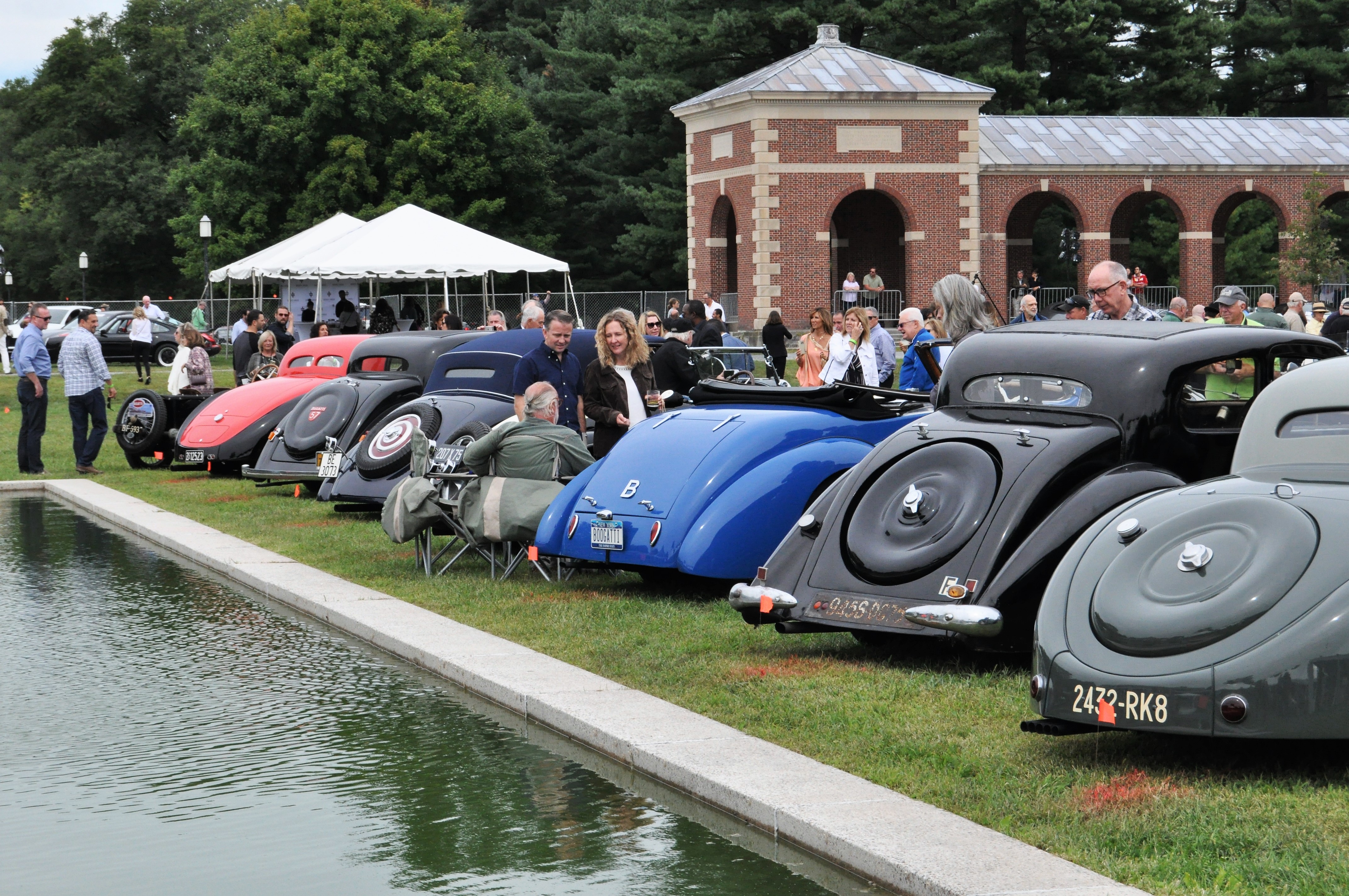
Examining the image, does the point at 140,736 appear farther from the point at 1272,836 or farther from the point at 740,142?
the point at 740,142

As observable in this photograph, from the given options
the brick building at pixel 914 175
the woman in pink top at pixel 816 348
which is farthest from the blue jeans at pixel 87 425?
the brick building at pixel 914 175

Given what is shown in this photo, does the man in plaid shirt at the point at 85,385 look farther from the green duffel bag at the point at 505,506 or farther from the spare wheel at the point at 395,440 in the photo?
the green duffel bag at the point at 505,506

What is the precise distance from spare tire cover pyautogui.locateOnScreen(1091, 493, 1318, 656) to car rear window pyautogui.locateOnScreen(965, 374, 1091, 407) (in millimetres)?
1721

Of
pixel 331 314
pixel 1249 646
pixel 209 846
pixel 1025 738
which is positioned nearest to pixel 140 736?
pixel 209 846

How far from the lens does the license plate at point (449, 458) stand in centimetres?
1051

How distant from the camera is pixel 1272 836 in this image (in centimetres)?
468

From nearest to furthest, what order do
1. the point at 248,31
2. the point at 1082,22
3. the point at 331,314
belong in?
the point at 331,314, the point at 1082,22, the point at 248,31

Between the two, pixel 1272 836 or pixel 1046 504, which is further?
pixel 1046 504

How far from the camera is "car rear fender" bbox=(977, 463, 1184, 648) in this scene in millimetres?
6750

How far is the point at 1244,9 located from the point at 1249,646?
2436 inches

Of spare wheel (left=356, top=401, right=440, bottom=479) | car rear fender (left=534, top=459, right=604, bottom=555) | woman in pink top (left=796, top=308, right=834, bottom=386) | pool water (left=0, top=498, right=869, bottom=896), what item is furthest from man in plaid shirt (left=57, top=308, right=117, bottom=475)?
car rear fender (left=534, top=459, right=604, bottom=555)

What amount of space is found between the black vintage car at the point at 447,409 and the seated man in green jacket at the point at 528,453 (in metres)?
2.10

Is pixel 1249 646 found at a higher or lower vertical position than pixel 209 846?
higher

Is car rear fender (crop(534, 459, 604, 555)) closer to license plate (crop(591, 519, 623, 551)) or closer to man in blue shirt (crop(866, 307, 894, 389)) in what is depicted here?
license plate (crop(591, 519, 623, 551))
